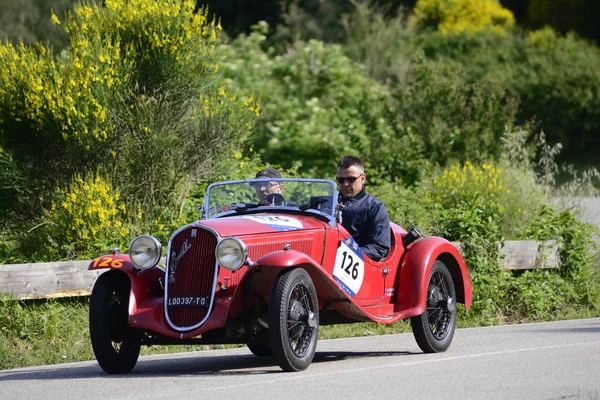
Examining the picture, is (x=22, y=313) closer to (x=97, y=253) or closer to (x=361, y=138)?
(x=97, y=253)

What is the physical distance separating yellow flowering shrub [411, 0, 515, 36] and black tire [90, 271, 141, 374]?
4047 centimetres

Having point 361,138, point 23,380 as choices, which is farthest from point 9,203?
point 361,138

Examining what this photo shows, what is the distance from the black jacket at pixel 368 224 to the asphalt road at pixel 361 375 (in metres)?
1.02

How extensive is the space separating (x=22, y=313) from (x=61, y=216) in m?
2.31

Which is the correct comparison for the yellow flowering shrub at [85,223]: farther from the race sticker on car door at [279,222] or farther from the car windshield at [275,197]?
the race sticker on car door at [279,222]

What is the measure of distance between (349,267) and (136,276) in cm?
188

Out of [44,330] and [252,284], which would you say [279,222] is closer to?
[252,284]

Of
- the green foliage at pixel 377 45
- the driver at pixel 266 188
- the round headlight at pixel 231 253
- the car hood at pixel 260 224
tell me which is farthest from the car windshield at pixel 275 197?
the green foliage at pixel 377 45

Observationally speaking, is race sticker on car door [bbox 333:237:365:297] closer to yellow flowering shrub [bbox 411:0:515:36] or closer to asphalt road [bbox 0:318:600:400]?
asphalt road [bbox 0:318:600:400]

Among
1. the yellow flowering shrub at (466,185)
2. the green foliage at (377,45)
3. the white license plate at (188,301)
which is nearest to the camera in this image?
the white license plate at (188,301)

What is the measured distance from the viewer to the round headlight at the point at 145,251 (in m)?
8.77

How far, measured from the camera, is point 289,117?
26125mm

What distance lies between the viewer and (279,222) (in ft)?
29.7

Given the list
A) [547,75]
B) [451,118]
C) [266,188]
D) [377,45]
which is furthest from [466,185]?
[377,45]
